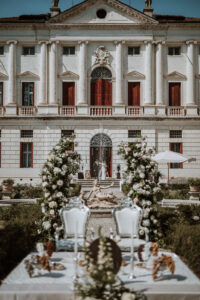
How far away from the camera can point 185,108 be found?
22984 mm

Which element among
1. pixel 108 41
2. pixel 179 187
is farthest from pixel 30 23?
pixel 179 187

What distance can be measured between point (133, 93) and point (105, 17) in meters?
5.63

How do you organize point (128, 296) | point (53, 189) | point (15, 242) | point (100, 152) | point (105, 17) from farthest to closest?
1. point (100, 152)
2. point (105, 17)
3. point (53, 189)
4. point (15, 242)
5. point (128, 296)

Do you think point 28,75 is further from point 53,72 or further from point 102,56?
point 102,56

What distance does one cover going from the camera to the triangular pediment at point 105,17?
22391 mm

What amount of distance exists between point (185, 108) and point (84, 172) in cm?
844

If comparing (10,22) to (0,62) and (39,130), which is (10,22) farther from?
(39,130)

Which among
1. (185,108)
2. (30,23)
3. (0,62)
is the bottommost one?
(185,108)

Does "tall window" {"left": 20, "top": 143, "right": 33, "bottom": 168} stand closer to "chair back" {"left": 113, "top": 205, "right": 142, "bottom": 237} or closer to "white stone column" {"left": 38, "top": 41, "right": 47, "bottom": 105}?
"white stone column" {"left": 38, "top": 41, "right": 47, "bottom": 105}

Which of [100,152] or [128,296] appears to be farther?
[100,152]

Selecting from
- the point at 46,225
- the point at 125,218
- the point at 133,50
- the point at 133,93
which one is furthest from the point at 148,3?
the point at 125,218


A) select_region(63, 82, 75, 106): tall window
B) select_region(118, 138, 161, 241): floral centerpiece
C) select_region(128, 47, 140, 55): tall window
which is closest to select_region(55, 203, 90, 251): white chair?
select_region(118, 138, 161, 241): floral centerpiece

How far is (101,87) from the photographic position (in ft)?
76.5

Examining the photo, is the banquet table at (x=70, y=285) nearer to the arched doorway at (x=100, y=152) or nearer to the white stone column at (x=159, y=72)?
the arched doorway at (x=100, y=152)
